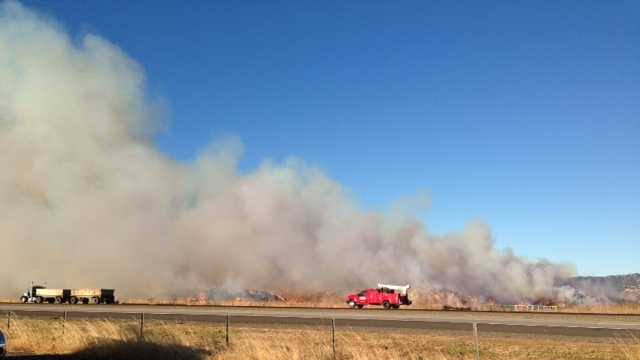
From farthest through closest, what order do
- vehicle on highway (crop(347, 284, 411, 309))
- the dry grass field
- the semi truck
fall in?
the semi truck, vehicle on highway (crop(347, 284, 411, 309)), the dry grass field

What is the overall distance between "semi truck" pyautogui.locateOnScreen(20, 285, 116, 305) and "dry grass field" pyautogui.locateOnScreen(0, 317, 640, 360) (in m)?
45.2

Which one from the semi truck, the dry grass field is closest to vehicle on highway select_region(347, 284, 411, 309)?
the dry grass field

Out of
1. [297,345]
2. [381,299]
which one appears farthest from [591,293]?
[297,345]

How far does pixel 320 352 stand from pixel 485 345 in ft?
23.4

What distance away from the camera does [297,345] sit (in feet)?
73.0

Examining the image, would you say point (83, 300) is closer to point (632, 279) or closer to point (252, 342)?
point (252, 342)

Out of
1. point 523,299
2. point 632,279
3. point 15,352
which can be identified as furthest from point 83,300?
point 632,279

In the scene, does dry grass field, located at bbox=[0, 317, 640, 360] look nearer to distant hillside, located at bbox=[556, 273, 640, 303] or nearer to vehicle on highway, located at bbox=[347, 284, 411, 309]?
vehicle on highway, located at bbox=[347, 284, 411, 309]

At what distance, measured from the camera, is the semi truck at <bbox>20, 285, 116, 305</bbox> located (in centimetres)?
7050

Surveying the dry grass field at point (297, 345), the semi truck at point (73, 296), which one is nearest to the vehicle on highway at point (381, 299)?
the dry grass field at point (297, 345)

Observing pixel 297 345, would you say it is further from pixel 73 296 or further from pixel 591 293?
pixel 591 293

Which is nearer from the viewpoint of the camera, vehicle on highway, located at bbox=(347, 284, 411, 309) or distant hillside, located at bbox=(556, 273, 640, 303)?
vehicle on highway, located at bbox=(347, 284, 411, 309)

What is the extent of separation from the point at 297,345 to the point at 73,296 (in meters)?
59.1

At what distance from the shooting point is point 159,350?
19547mm
